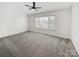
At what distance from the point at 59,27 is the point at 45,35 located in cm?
100

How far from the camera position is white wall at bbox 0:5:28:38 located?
11.0 ft

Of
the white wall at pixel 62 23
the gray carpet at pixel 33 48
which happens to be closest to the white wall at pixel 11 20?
the gray carpet at pixel 33 48

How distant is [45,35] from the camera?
4.72 m

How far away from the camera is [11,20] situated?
12.2 feet

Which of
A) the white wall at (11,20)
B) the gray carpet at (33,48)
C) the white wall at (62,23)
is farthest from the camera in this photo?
the white wall at (62,23)

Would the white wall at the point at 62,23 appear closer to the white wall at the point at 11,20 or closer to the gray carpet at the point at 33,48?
the gray carpet at the point at 33,48

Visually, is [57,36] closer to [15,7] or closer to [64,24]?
[64,24]

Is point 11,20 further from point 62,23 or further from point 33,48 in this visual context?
point 62,23

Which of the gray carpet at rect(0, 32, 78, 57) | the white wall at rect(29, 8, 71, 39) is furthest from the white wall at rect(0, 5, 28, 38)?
the white wall at rect(29, 8, 71, 39)

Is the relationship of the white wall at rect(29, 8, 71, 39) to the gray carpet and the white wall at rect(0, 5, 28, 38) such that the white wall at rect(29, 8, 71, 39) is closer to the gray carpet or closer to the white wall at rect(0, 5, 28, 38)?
the gray carpet

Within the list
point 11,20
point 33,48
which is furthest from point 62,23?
point 11,20

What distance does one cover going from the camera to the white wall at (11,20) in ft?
11.0

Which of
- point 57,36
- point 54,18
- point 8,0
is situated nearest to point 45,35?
point 57,36

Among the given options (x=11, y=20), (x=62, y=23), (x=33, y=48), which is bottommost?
(x=33, y=48)
